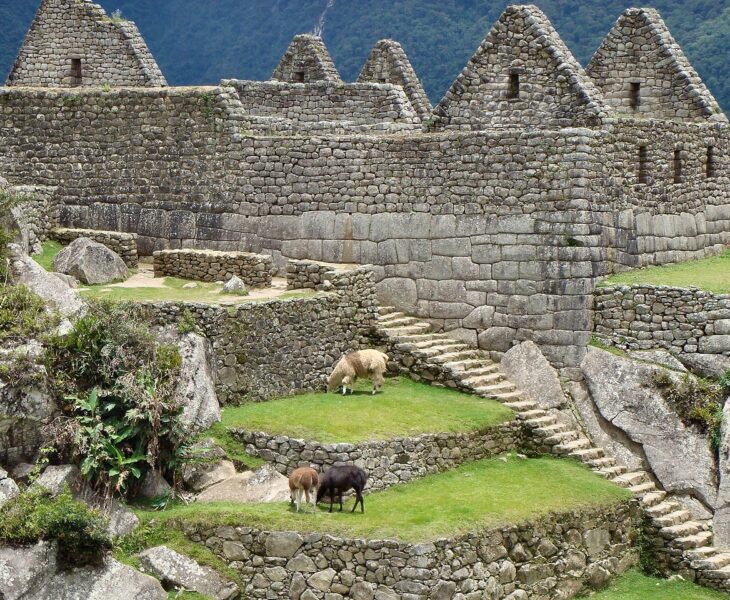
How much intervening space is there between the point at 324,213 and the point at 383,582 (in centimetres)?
1017

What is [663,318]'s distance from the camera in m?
34.4

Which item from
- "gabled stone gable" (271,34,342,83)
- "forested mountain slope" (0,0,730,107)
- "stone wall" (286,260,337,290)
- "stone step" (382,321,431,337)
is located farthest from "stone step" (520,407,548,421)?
"forested mountain slope" (0,0,730,107)

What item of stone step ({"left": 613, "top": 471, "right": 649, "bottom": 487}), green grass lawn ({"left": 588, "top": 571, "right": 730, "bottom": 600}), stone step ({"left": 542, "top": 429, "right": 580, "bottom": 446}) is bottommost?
green grass lawn ({"left": 588, "top": 571, "right": 730, "bottom": 600})

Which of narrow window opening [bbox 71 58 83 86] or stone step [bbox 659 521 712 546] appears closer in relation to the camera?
stone step [bbox 659 521 712 546]

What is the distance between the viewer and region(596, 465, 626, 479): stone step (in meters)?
32.8

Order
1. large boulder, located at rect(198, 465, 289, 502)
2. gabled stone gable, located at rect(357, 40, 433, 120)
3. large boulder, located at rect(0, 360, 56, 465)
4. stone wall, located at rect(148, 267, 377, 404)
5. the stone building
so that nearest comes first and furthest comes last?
large boulder, located at rect(0, 360, 56, 465), large boulder, located at rect(198, 465, 289, 502), stone wall, located at rect(148, 267, 377, 404), the stone building, gabled stone gable, located at rect(357, 40, 433, 120)

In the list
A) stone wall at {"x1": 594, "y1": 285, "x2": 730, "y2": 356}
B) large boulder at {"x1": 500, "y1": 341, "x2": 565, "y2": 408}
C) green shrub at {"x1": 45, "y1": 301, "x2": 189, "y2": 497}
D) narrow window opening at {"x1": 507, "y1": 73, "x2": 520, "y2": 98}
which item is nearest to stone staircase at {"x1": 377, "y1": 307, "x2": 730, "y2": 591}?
large boulder at {"x1": 500, "y1": 341, "x2": 565, "y2": 408}

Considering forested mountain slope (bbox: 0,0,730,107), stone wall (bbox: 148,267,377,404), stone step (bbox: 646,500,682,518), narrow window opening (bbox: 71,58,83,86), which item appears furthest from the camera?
forested mountain slope (bbox: 0,0,730,107)

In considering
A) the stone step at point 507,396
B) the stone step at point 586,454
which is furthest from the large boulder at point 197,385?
the stone step at point 586,454

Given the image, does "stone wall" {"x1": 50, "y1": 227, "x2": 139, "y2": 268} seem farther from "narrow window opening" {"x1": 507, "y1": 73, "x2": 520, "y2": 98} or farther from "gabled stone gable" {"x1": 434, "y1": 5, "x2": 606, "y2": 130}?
"narrow window opening" {"x1": 507, "y1": 73, "x2": 520, "y2": 98}

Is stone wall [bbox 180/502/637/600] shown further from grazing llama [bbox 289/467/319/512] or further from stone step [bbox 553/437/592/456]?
stone step [bbox 553/437/592/456]

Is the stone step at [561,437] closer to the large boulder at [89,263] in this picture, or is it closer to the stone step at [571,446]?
the stone step at [571,446]

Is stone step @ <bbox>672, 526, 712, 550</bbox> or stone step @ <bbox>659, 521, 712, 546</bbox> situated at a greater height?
stone step @ <bbox>659, 521, 712, 546</bbox>

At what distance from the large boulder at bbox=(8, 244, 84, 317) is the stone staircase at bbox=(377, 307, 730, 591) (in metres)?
6.19
